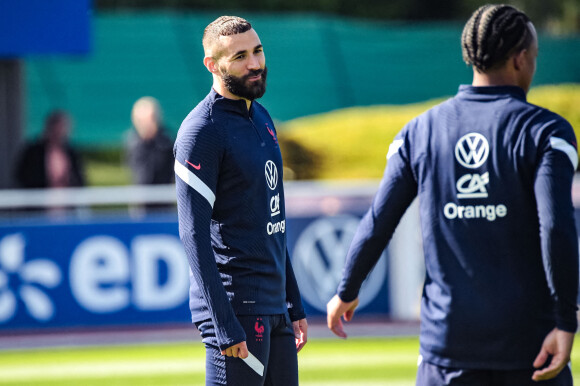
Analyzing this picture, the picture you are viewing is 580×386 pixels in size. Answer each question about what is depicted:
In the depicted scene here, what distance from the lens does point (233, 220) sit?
403 cm

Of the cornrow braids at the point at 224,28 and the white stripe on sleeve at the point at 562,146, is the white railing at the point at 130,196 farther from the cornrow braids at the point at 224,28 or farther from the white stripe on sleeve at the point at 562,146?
the white stripe on sleeve at the point at 562,146

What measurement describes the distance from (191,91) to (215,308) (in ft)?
53.4

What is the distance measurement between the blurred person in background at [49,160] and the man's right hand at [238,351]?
8.31m

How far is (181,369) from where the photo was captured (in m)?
8.91

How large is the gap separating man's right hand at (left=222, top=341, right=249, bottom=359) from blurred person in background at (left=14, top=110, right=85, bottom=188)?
27.3ft

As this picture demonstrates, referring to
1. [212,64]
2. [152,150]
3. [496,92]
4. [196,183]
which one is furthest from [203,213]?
[152,150]

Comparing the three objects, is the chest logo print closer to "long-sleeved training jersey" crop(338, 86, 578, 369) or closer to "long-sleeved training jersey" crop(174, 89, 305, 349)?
"long-sleeved training jersey" crop(174, 89, 305, 349)

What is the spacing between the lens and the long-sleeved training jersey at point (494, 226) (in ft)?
11.2

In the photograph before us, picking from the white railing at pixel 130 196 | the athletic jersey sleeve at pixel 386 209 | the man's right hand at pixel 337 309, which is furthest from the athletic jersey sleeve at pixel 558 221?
the white railing at pixel 130 196

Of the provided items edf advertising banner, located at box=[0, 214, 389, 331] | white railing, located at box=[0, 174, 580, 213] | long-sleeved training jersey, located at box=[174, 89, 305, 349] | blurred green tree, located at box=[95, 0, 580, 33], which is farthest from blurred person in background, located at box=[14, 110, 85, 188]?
blurred green tree, located at box=[95, 0, 580, 33]

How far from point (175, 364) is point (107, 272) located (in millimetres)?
1959

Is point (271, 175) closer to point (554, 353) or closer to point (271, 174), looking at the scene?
point (271, 174)

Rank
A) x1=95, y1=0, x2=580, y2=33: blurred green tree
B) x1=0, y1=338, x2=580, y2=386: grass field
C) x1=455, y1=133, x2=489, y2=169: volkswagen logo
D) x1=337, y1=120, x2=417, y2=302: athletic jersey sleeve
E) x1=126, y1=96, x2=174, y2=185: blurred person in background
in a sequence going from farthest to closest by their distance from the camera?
1. x1=95, y1=0, x2=580, y2=33: blurred green tree
2. x1=126, y1=96, x2=174, y2=185: blurred person in background
3. x1=0, y1=338, x2=580, y2=386: grass field
4. x1=337, y1=120, x2=417, y2=302: athletic jersey sleeve
5. x1=455, y1=133, x2=489, y2=169: volkswagen logo

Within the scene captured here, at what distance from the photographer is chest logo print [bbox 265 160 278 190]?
4117 millimetres
